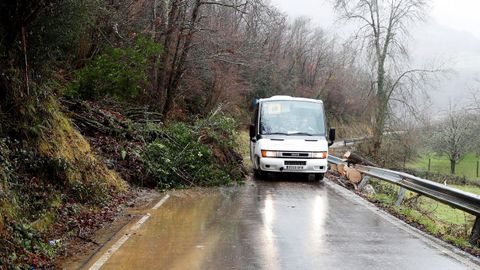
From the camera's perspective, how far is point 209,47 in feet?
89.2

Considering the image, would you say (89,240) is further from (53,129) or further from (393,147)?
(393,147)

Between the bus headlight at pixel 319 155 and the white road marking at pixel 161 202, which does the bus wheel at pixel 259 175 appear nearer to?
the bus headlight at pixel 319 155

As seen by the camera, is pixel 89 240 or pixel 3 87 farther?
pixel 3 87

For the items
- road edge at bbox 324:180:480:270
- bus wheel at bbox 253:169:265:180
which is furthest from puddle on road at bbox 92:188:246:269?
bus wheel at bbox 253:169:265:180

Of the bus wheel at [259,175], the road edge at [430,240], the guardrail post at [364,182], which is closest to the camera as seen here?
the road edge at [430,240]

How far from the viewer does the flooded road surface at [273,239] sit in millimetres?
6172

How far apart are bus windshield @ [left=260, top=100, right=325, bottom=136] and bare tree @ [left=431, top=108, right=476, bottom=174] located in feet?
168

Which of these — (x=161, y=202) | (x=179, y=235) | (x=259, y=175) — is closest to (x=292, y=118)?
(x=259, y=175)

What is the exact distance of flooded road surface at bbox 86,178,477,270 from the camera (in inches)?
243

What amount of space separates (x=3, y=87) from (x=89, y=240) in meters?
3.41

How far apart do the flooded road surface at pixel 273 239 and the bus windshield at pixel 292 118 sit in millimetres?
4372

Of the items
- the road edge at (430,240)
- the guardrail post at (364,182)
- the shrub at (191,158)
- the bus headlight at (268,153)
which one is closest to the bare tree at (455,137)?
the guardrail post at (364,182)

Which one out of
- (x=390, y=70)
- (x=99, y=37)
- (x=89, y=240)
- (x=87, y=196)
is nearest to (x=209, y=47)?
(x=99, y=37)

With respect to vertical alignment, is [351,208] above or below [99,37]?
below
